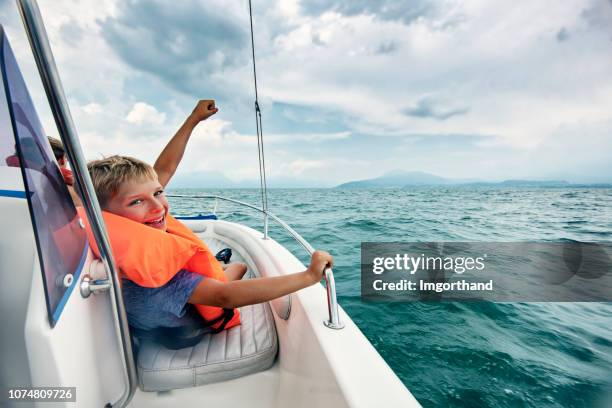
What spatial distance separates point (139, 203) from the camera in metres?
0.96

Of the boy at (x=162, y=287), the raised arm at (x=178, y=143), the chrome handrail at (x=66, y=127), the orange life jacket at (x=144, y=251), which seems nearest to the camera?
the chrome handrail at (x=66, y=127)

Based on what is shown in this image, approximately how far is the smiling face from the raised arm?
55 cm

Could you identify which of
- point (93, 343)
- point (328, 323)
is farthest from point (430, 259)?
point (93, 343)

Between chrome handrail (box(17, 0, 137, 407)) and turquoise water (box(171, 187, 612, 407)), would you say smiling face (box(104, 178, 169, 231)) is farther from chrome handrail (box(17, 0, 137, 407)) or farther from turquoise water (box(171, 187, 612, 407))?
turquoise water (box(171, 187, 612, 407))

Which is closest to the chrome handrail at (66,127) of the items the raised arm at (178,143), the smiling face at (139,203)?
the smiling face at (139,203)

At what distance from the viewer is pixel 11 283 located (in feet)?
1.90

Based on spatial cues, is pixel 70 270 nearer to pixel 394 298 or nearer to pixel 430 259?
pixel 394 298

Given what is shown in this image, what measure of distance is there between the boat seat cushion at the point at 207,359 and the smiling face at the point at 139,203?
1.61 ft

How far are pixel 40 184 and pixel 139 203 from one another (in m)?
0.37

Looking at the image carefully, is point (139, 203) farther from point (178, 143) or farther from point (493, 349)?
point (493, 349)

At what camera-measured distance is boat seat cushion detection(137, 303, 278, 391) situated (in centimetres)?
101

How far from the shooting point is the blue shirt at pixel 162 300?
914 millimetres

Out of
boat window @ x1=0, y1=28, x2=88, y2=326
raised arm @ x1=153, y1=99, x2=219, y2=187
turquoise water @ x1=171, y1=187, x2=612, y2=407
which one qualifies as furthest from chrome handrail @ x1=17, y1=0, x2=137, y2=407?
Answer: turquoise water @ x1=171, y1=187, x2=612, y2=407

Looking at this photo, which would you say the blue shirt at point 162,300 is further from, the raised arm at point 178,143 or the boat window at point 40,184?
the raised arm at point 178,143
